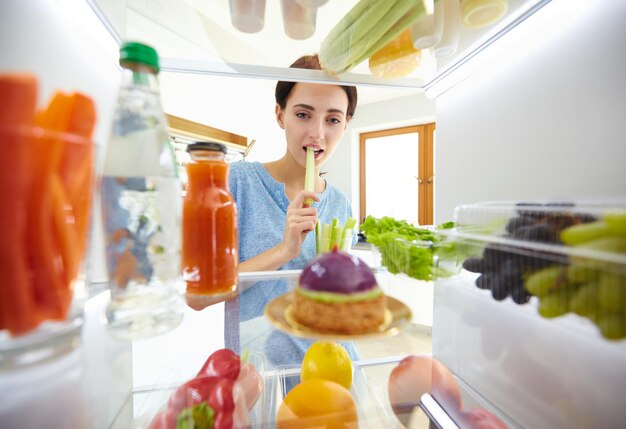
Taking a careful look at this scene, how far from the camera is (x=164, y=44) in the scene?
0.54 m

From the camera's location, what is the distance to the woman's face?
0.84 metres

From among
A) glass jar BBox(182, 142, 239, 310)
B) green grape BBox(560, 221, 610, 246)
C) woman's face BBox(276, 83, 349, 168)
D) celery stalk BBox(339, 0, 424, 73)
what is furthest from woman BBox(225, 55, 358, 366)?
green grape BBox(560, 221, 610, 246)

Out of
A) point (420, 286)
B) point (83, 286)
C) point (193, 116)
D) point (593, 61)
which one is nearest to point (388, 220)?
point (420, 286)

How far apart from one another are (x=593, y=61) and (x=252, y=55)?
539 millimetres

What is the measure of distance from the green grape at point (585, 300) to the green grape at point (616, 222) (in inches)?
2.1

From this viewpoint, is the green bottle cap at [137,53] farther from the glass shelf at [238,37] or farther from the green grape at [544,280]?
the green grape at [544,280]

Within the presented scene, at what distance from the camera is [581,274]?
0.28 metres

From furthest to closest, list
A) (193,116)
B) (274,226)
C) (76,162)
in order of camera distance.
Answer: (193,116), (274,226), (76,162)

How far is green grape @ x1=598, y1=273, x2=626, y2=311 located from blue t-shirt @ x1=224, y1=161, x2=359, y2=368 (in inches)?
15.4

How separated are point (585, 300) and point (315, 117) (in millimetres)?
733

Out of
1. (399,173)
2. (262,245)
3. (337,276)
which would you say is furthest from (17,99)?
(399,173)

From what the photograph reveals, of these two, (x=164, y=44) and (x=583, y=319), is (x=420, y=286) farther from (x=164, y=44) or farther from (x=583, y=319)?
(x=164, y=44)

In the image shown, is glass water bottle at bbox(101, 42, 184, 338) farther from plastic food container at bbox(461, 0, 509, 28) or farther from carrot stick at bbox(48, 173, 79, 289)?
plastic food container at bbox(461, 0, 509, 28)

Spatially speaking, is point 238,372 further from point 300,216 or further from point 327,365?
point 300,216
